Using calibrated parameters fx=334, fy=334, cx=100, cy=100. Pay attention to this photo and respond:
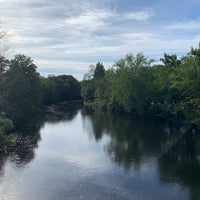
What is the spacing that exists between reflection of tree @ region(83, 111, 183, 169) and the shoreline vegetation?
4.61 m

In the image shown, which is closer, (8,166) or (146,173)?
(146,173)

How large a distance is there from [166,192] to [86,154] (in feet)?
39.5

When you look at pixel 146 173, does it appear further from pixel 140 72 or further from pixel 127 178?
pixel 140 72

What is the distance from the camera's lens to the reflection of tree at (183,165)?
→ 23.2m

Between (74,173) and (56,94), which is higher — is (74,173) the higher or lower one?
the lower one

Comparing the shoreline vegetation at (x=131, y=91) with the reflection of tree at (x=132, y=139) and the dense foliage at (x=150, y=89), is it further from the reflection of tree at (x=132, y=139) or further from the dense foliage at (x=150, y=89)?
the reflection of tree at (x=132, y=139)

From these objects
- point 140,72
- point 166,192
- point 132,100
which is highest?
point 140,72

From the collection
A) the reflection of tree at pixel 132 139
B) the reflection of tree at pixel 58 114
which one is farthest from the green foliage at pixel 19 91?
the reflection of tree at pixel 132 139

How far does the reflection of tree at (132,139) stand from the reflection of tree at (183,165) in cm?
149

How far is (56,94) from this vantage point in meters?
92.2

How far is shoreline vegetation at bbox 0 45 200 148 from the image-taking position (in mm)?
41906

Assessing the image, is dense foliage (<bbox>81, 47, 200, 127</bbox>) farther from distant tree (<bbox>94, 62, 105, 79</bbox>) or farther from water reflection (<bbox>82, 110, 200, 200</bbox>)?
distant tree (<bbox>94, 62, 105, 79</bbox>)

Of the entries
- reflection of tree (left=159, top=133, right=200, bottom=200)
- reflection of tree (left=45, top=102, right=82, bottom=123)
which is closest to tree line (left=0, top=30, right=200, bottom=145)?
reflection of tree (left=45, top=102, right=82, bottom=123)

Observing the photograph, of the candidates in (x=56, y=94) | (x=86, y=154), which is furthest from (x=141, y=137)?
(x=56, y=94)
